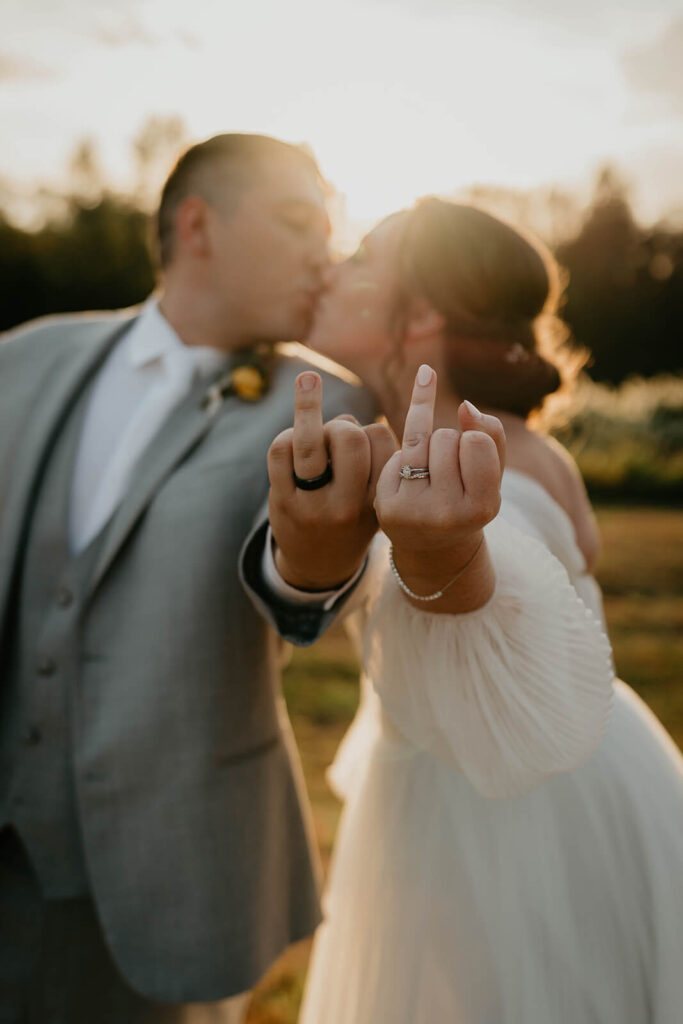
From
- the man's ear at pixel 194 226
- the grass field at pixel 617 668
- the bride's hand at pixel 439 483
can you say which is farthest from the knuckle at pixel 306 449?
the grass field at pixel 617 668

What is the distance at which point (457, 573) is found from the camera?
1241 mm

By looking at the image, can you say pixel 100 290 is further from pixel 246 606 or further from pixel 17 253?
pixel 246 606

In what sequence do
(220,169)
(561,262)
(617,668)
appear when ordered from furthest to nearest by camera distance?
(561,262), (617,668), (220,169)

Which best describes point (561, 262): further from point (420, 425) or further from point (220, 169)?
point (420, 425)

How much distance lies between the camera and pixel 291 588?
148 centimetres

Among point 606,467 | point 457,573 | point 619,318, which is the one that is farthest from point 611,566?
point 619,318

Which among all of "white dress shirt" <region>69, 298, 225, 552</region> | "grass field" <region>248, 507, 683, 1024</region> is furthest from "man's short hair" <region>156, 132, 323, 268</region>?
"grass field" <region>248, 507, 683, 1024</region>

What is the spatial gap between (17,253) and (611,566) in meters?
15.5

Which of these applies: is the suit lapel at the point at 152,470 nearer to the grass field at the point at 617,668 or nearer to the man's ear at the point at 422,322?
the man's ear at the point at 422,322

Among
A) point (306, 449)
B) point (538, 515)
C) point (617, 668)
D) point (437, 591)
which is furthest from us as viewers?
point (617, 668)

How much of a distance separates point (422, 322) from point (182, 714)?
1045 millimetres

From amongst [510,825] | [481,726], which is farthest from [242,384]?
[510,825]

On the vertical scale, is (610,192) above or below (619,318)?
above

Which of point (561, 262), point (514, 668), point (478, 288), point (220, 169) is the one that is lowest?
point (561, 262)
